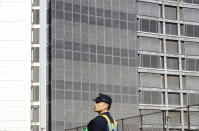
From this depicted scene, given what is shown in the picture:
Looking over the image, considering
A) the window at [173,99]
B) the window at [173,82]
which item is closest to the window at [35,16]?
the window at [173,82]

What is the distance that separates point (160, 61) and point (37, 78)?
14.3 meters

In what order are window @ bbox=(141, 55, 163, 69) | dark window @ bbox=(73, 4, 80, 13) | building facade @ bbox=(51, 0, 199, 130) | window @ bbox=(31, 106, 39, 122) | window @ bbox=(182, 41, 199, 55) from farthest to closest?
window @ bbox=(182, 41, 199, 55) < window @ bbox=(141, 55, 163, 69) < window @ bbox=(31, 106, 39, 122) < dark window @ bbox=(73, 4, 80, 13) < building facade @ bbox=(51, 0, 199, 130)

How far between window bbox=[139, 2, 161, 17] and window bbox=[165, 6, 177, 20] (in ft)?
3.49

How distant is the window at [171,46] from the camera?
5438cm

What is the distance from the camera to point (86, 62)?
4794 cm

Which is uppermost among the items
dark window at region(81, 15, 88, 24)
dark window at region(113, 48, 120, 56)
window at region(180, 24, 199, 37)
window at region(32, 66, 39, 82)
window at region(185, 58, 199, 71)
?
dark window at region(81, 15, 88, 24)

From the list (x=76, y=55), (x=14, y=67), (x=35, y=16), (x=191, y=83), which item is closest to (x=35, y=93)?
(x=14, y=67)

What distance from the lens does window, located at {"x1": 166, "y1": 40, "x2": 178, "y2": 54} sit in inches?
2141

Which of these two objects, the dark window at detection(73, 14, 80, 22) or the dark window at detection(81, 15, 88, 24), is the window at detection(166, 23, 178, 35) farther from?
the dark window at detection(73, 14, 80, 22)

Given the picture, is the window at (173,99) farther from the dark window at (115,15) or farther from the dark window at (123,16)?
the dark window at (115,15)

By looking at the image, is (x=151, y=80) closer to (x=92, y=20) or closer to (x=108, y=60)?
(x=108, y=60)

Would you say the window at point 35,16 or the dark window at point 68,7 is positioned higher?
the dark window at point 68,7

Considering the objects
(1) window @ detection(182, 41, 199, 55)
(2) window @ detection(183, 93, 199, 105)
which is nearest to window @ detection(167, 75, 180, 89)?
(2) window @ detection(183, 93, 199, 105)

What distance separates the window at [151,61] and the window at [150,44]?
0.96 metres
